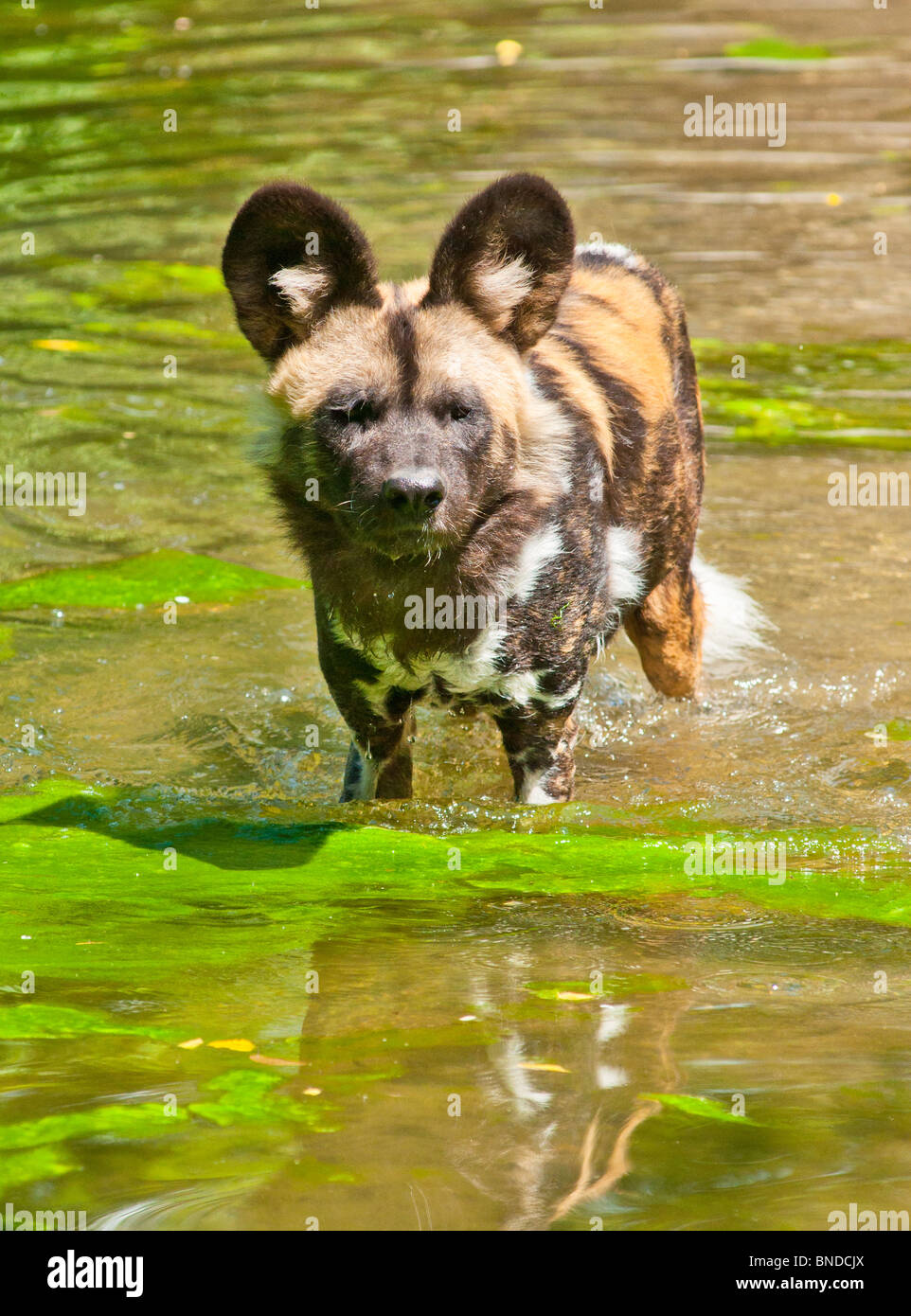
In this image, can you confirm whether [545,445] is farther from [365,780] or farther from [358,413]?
[365,780]

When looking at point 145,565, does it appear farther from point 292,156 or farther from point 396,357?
point 292,156

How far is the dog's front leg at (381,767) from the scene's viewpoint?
424cm

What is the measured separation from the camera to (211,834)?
4.12m

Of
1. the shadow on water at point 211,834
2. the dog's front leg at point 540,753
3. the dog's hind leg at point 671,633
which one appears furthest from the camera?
the dog's hind leg at point 671,633

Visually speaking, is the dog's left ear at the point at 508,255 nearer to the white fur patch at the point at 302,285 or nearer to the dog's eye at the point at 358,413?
the white fur patch at the point at 302,285

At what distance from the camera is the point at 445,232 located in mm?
3773

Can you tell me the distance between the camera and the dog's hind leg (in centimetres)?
518

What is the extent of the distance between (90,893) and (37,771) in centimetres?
114

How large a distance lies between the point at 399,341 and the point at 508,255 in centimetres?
37
